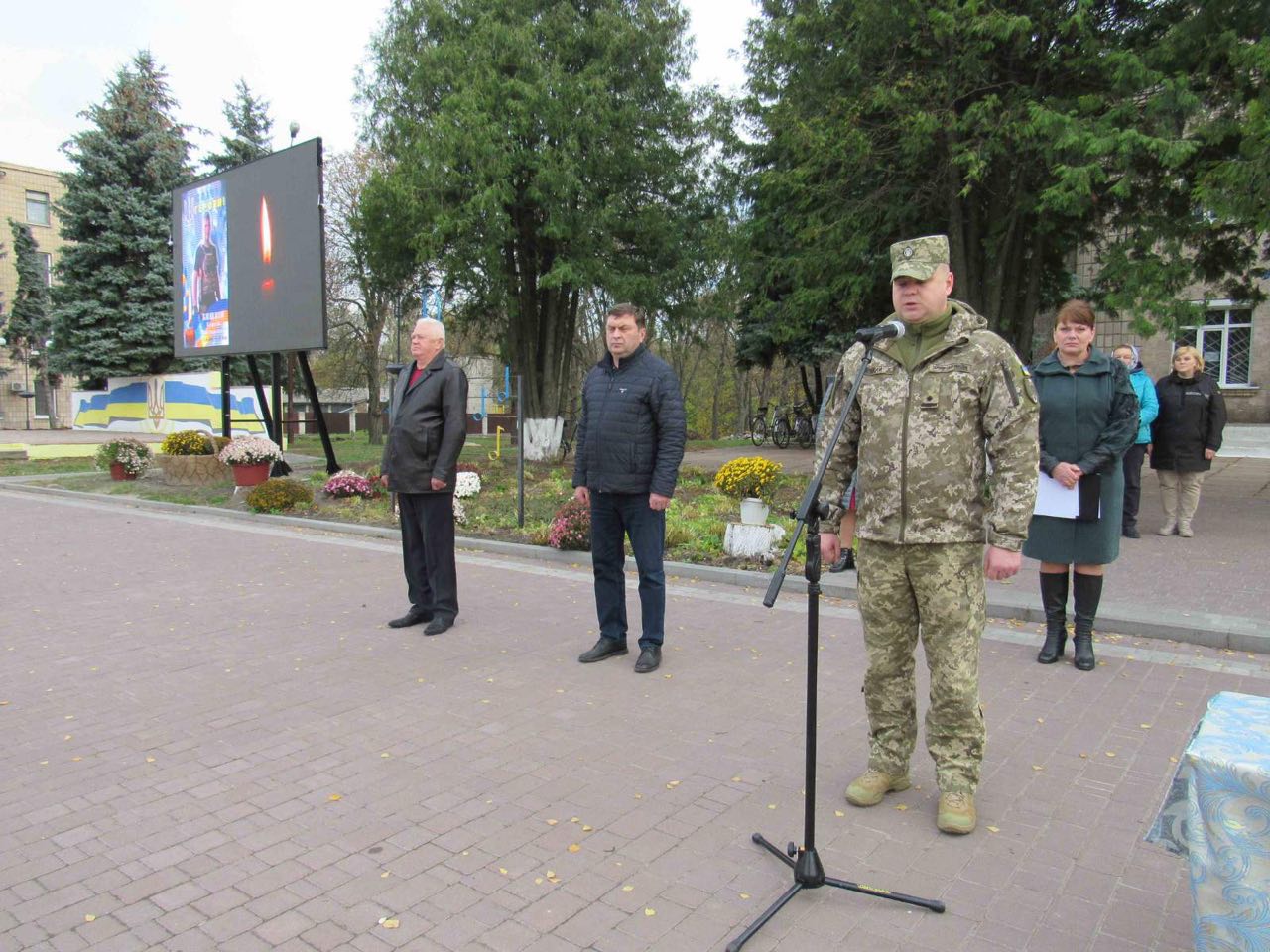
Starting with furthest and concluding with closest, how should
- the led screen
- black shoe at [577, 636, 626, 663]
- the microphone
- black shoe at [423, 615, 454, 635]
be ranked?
the led screen < black shoe at [423, 615, 454, 635] < black shoe at [577, 636, 626, 663] < the microphone

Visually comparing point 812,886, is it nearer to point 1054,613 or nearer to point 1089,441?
point 1054,613

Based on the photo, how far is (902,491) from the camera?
3.28 m

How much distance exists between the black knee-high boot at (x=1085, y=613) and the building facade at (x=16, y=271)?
47329 mm

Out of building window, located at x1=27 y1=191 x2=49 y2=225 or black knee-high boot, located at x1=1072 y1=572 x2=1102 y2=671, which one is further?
building window, located at x1=27 y1=191 x2=49 y2=225

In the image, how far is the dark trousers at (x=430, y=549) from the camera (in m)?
6.37

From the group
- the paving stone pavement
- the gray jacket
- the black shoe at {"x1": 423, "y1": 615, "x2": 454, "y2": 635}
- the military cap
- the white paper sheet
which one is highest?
the military cap

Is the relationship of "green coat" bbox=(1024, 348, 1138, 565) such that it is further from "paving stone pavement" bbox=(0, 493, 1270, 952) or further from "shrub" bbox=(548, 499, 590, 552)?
"shrub" bbox=(548, 499, 590, 552)

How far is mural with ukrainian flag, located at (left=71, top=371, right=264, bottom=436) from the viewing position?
25.8 m

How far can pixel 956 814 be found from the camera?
3326mm

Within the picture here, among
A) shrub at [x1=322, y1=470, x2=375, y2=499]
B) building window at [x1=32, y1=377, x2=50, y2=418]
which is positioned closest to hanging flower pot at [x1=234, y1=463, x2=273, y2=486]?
shrub at [x1=322, y1=470, x2=375, y2=499]

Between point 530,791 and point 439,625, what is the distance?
2774 millimetres

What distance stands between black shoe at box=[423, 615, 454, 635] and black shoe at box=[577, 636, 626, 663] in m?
1.17

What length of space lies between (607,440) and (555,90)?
14.4 metres

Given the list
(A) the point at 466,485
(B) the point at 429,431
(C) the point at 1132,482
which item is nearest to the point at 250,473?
(A) the point at 466,485
